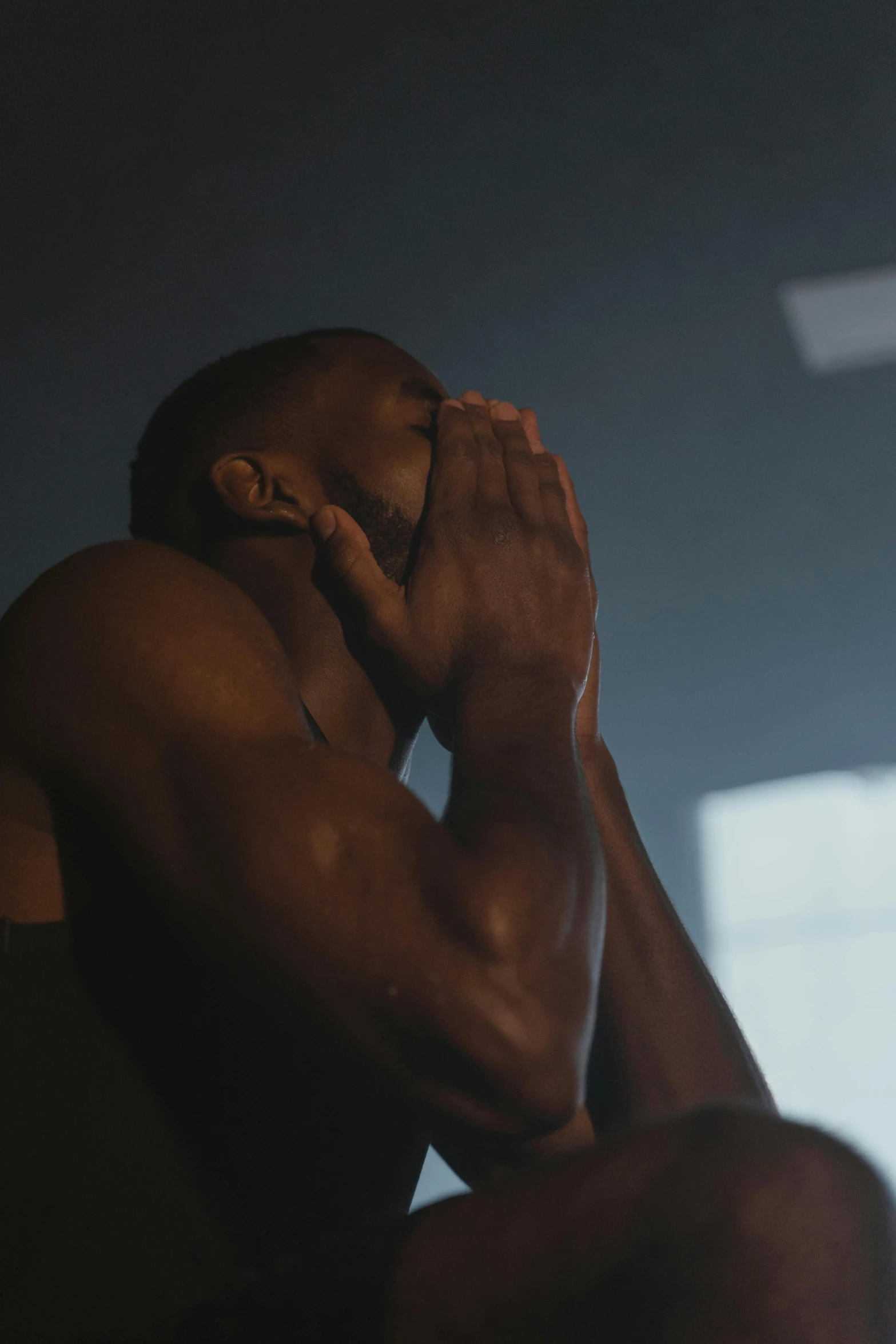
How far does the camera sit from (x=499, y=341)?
209 centimetres

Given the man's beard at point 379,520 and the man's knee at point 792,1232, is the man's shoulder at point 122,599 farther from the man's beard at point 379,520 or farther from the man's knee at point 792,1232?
the man's knee at point 792,1232

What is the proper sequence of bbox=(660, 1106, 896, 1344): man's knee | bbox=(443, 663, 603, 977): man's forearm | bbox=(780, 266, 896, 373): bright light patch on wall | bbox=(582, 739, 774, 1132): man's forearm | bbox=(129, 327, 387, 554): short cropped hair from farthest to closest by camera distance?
bbox=(780, 266, 896, 373): bright light patch on wall
bbox=(129, 327, 387, 554): short cropped hair
bbox=(582, 739, 774, 1132): man's forearm
bbox=(443, 663, 603, 977): man's forearm
bbox=(660, 1106, 896, 1344): man's knee

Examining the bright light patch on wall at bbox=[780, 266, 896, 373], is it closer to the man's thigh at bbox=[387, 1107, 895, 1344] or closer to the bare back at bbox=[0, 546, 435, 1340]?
the bare back at bbox=[0, 546, 435, 1340]

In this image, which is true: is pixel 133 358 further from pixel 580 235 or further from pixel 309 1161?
pixel 309 1161

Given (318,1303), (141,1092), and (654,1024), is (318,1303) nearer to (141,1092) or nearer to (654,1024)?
(141,1092)

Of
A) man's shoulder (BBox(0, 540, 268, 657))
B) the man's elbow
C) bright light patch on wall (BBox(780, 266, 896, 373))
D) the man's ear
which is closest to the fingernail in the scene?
the man's ear

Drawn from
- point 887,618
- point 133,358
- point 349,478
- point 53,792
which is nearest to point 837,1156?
point 53,792

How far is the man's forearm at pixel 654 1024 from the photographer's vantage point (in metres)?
0.76

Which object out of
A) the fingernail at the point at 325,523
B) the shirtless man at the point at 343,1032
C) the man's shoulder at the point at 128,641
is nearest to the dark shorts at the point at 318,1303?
the shirtless man at the point at 343,1032

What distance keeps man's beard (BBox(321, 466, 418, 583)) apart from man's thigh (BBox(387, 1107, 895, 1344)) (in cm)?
47

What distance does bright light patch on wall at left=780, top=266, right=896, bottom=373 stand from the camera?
212 centimetres

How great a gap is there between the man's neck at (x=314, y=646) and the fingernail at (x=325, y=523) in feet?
0.12

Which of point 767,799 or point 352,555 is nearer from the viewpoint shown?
point 352,555

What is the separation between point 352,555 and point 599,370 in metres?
1.45
